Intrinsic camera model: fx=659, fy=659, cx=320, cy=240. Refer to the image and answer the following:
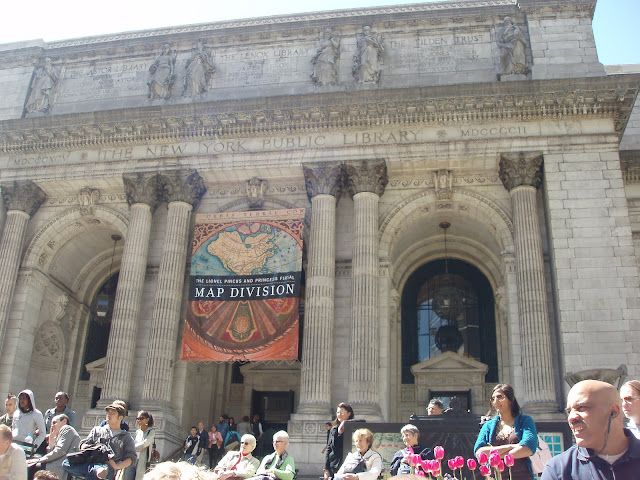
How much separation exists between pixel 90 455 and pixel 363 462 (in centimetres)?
400

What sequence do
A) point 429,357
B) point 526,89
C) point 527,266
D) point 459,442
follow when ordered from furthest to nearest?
point 429,357
point 526,89
point 527,266
point 459,442

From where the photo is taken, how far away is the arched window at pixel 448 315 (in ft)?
84.9

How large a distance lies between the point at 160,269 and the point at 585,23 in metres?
17.5

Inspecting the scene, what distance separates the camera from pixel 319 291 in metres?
21.0

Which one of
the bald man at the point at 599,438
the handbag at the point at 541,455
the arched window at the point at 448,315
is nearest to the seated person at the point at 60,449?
the handbag at the point at 541,455

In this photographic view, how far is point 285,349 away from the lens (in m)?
20.8

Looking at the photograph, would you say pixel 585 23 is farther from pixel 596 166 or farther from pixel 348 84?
pixel 348 84

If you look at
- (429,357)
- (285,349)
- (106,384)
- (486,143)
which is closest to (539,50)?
(486,143)

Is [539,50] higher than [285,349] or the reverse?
higher

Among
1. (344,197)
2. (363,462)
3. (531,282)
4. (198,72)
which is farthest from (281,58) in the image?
(363,462)

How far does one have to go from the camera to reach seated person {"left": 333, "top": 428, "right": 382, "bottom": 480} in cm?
971

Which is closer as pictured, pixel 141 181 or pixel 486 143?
pixel 486 143

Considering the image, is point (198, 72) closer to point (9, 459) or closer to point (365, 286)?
point (365, 286)

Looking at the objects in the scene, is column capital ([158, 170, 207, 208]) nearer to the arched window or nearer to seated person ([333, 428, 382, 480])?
the arched window
